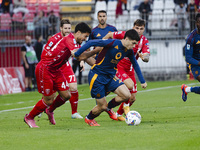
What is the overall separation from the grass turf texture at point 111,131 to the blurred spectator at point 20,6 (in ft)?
43.1

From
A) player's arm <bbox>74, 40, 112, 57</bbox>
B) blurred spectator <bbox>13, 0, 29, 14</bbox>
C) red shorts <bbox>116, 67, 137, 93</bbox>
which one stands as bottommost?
red shorts <bbox>116, 67, 137, 93</bbox>

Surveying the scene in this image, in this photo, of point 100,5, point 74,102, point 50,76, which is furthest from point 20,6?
point 50,76

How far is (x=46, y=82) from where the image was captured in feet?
31.7

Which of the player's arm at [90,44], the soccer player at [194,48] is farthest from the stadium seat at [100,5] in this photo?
the player's arm at [90,44]

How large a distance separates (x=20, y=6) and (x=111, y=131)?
19.7m

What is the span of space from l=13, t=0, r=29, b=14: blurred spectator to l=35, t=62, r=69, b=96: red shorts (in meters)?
17.1

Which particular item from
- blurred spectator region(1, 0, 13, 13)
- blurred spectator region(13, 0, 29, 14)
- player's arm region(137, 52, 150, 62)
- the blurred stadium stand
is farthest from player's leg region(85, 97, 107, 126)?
blurred spectator region(1, 0, 13, 13)

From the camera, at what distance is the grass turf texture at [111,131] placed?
6941 mm

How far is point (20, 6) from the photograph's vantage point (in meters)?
26.9

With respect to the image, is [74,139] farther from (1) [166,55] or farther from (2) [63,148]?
(1) [166,55]

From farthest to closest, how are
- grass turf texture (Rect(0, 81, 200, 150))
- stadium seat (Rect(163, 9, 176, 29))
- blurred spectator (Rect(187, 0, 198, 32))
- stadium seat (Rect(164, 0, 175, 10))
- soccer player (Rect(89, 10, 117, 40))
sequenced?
stadium seat (Rect(164, 0, 175, 10)) → stadium seat (Rect(163, 9, 176, 29)) → blurred spectator (Rect(187, 0, 198, 32)) → soccer player (Rect(89, 10, 117, 40)) → grass turf texture (Rect(0, 81, 200, 150))

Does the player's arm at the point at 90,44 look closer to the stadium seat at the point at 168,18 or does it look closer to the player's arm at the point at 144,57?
the player's arm at the point at 144,57

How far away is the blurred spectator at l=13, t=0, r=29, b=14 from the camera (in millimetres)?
26359

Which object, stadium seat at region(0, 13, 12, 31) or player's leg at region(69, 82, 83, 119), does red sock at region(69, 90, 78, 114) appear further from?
stadium seat at region(0, 13, 12, 31)
